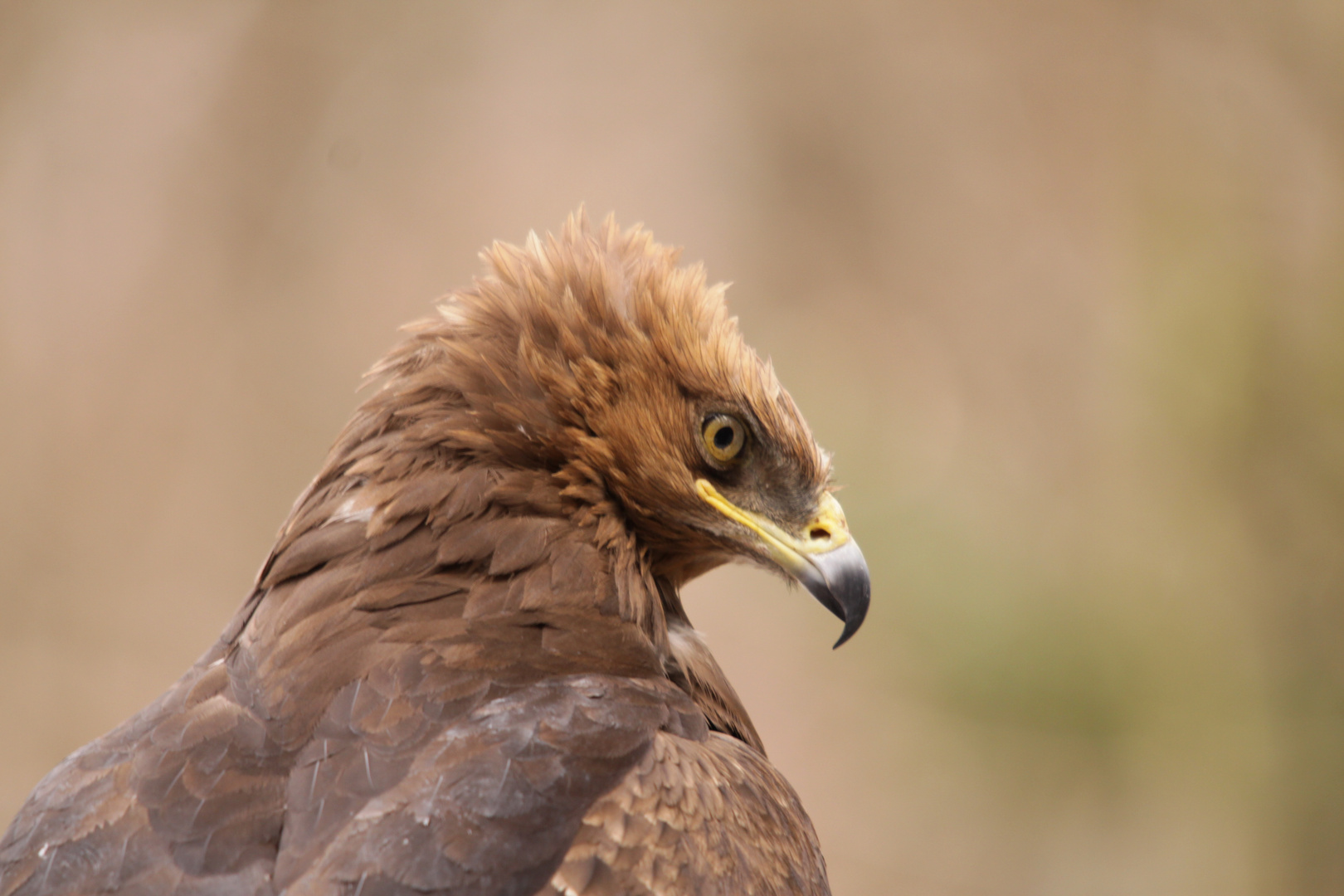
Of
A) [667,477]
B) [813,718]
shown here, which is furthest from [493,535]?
[813,718]

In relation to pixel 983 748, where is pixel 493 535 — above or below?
above

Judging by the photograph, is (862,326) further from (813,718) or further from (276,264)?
(276,264)

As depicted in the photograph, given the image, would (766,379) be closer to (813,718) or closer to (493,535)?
(493,535)

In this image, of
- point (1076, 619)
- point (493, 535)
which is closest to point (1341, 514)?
point (1076, 619)

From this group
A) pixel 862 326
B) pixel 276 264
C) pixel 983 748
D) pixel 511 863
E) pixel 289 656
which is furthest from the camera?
pixel 862 326

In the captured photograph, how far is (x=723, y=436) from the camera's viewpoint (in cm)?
300

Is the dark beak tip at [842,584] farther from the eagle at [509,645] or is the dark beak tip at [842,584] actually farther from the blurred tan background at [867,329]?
the blurred tan background at [867,329]

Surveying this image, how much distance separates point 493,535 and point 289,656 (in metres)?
0.47

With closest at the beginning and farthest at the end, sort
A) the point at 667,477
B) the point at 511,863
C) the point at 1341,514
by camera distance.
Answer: the point at 511,863
the point at 667,477
the point at 1341,514

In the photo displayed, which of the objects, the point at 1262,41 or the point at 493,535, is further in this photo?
the point at 1262,41

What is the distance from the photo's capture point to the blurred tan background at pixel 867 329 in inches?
271

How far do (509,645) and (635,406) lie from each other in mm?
624

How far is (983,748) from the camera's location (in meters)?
7.98

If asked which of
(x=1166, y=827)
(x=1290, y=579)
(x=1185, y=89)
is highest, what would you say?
(x=1185, y=89)
